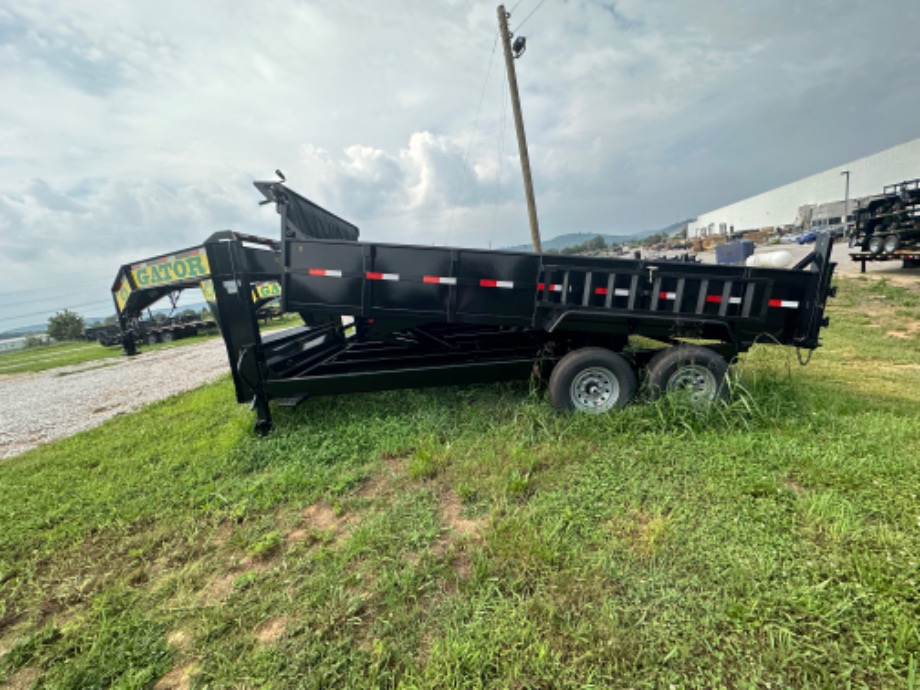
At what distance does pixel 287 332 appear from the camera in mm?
5215

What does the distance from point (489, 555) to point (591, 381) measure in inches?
88.4

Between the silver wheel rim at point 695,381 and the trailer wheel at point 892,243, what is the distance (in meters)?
15.3

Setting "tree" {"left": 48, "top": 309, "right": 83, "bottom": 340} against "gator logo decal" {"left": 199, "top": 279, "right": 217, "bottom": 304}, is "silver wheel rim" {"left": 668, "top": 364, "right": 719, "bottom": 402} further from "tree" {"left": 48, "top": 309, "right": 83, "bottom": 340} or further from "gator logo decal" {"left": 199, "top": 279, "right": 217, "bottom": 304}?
"tree" {"left": 48, "top": 309, "right": 83, "bottom": 340}

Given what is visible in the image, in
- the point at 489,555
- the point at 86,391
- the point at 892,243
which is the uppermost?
the point at 892,243

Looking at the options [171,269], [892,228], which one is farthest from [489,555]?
[892,228]

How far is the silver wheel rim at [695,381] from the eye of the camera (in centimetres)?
373

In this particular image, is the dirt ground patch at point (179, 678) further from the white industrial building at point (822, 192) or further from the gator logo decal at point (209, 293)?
the white industrial building at point (822, 192)

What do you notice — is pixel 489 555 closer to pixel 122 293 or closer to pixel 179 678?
pixel 179 678

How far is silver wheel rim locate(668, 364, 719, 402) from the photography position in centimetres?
373

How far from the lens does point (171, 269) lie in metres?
11.0

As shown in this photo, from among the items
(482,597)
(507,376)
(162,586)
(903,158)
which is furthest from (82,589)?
(903,158)

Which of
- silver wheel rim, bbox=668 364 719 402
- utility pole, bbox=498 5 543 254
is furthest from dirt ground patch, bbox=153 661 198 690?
utility pole, bbox=498 5 543 254

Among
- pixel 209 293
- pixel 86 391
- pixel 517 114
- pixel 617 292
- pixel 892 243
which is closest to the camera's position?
pixel 617 292

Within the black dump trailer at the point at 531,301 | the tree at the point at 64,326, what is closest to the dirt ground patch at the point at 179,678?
the black dump trailer at the point at 531,301
